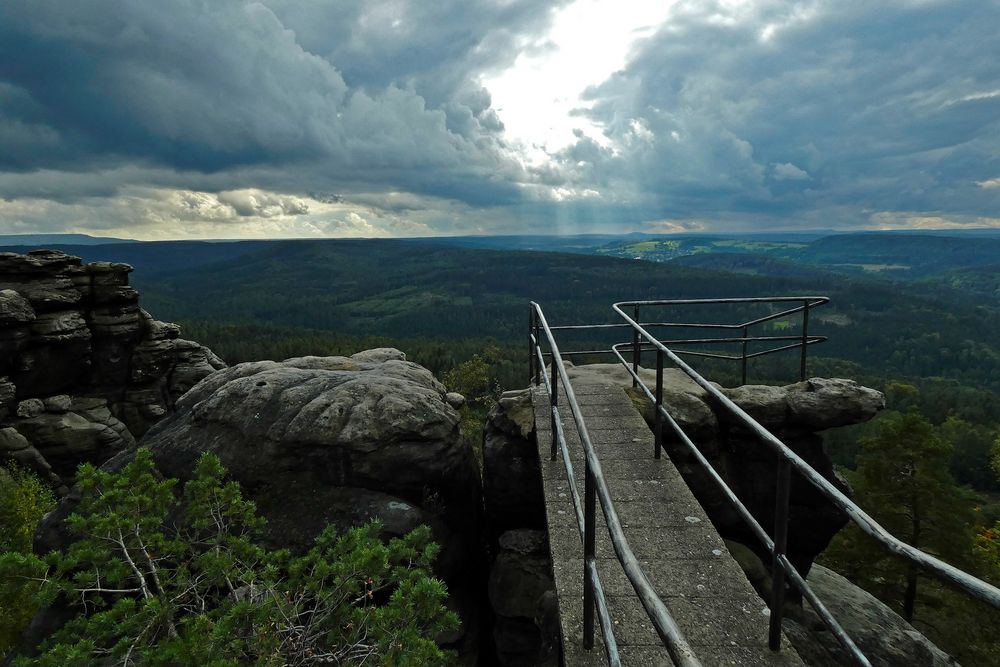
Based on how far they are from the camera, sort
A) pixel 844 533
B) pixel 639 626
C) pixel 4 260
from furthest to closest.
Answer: pixel 4 260 < pixel 844 533 < pixel 639 626

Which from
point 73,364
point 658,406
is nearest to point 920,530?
point 658,406

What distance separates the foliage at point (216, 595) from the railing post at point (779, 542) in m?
2.72

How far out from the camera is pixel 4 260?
25.6 m

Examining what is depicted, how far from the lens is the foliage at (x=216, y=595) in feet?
14.5

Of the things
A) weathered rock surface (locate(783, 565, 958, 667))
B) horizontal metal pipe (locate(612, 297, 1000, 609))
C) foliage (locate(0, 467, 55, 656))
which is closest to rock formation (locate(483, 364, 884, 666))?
weathered rock surface (locate(783, 565, 958, 667))

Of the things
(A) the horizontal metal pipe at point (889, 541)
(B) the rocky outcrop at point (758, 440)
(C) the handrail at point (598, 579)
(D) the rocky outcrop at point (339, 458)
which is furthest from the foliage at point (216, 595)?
(B) the rocky outcrop at point (758, 440)

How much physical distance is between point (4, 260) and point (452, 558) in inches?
1216

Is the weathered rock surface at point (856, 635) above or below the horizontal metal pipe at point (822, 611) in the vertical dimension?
below

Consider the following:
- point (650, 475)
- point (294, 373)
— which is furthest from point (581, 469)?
point (294, 373)

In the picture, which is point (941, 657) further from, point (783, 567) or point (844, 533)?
point (844, 533)

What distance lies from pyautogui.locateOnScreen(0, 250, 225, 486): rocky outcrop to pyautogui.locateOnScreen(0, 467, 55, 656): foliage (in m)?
2.24

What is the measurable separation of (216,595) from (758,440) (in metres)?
7.92

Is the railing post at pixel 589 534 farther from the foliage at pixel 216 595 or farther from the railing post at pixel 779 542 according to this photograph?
the foliage at pixel 216 595

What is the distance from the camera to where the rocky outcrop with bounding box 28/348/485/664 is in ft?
23.6
